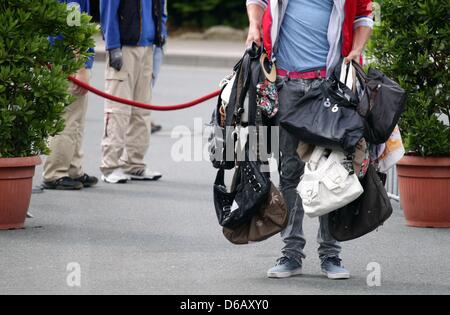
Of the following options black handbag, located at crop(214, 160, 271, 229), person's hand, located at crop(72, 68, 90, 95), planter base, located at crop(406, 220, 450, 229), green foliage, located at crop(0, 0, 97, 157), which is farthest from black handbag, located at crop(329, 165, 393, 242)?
person's hand, located at crop(72, 68, 90, 95)

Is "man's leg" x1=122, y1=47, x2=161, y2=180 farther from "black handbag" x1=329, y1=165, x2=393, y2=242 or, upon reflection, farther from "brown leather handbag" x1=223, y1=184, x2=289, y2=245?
"black handbag" x1=329, y1=165, x2=393, y2=242

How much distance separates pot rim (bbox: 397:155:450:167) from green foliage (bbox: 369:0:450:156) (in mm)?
46

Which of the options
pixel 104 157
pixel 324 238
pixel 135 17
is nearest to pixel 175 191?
pixel 104 157

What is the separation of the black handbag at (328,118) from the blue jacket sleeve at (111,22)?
4029mm

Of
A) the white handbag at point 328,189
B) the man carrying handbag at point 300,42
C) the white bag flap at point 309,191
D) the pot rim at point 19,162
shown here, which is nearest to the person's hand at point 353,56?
the man carrying handbag at point 300,42

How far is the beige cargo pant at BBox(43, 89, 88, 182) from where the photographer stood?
10180 mm

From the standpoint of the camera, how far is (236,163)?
673 centimetres

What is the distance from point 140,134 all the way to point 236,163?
14.3 ft

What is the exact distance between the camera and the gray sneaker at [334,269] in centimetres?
689

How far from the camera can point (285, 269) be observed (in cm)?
695

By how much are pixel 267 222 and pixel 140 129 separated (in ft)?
14.9

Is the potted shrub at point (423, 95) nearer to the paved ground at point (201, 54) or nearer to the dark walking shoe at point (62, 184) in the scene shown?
the dark walking shoe at point (62, 184)

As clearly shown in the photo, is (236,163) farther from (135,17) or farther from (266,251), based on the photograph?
(135,17)

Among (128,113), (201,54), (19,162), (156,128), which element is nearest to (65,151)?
(128,113)
